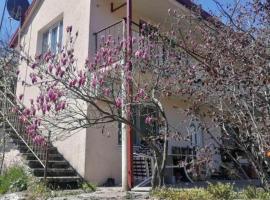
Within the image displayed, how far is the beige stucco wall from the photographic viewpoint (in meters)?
10.7

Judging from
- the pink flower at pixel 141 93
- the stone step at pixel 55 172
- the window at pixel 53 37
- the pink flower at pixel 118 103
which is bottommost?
the stone step at pixel 55 172

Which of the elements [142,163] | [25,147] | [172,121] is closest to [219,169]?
[172,121]

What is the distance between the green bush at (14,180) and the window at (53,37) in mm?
5018

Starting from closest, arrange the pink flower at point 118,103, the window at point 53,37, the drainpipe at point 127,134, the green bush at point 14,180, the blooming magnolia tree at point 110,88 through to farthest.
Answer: the pink flower at point 118,103 < the blooming magnolia tree at point 110,88 < the drainpipe at point 127,134 < the green bush at point 14,180 < the window at point 53,37

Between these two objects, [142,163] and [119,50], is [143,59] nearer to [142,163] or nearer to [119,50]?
[119,50]

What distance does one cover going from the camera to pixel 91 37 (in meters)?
11.5

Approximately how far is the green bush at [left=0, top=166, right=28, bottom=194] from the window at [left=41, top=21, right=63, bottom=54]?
502 cm

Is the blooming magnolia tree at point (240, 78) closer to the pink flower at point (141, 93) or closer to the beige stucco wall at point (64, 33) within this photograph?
the pink flower at point (141, 93)

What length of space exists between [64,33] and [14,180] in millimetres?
5557

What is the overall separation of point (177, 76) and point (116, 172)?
14.8 ft

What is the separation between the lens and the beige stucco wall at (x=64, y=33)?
1073cm

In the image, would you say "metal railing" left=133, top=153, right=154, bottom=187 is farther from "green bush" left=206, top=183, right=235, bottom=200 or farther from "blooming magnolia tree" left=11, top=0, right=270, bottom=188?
"green bush" left=206, top=183, right=235, bottom=200

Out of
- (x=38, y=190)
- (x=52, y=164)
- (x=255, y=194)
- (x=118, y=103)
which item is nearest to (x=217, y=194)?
(x=255, y=194)

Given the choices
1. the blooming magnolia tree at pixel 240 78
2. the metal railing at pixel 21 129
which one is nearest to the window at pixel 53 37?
the metal railing at pixel 21 129
